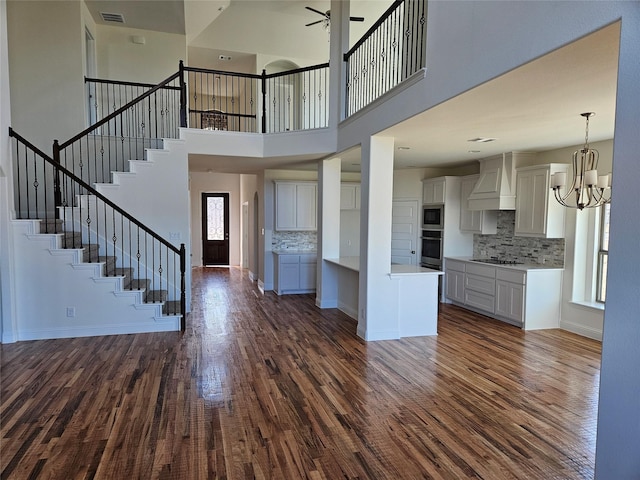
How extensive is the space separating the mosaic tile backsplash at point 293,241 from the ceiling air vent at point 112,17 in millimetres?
4682

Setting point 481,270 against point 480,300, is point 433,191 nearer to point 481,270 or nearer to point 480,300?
point 481,270

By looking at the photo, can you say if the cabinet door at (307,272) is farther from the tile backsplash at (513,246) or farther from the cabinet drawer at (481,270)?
the tile backsplash at (513,246)

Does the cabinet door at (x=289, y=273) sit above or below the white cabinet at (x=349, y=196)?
below

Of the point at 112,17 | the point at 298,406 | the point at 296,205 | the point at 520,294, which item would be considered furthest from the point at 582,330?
the point at 112,17

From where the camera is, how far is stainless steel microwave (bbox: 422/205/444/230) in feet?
24.0

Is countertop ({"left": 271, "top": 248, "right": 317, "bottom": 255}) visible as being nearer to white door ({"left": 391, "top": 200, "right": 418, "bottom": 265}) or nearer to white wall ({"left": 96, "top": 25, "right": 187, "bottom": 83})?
white door ({"left": 391, "top": 200, "right": 418, "bottom": 265})

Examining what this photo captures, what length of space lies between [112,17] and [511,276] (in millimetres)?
7831

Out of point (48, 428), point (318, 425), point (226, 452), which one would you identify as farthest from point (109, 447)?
point (318, 425)

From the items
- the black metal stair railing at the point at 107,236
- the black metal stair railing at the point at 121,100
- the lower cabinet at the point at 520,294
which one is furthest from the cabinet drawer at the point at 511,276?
the black metal stair railing at the point at 121,100

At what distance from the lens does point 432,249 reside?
24.8 feet

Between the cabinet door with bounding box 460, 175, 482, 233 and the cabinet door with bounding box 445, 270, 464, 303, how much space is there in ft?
2.70

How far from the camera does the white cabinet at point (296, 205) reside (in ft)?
26.1

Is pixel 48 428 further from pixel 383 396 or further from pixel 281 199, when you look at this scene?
pixel 281 199

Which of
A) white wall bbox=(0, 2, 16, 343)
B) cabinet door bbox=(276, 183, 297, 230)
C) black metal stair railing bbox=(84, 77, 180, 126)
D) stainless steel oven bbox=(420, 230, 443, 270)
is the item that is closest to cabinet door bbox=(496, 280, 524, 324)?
stainless steel oven bbox=(420, 230, 443, 270)
